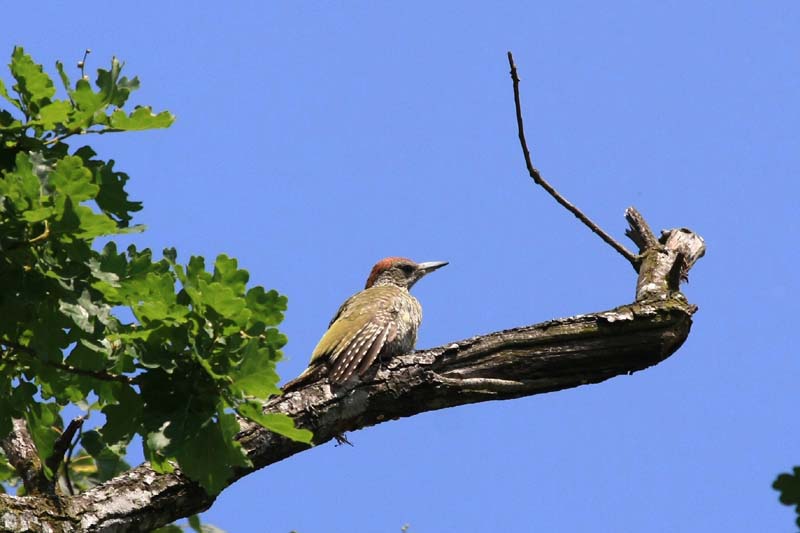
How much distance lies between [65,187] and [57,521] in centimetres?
169

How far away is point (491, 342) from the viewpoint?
5.75 metres

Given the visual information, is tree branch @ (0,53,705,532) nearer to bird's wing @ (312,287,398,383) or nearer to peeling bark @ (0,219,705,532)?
peeling bark @ (0,219,705,532)

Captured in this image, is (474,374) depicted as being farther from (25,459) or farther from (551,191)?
(25,459)

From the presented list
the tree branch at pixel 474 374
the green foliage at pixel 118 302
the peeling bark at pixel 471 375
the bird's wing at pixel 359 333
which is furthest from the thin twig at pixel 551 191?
the green foliage at pixel 118 302

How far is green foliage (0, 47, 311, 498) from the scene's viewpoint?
4078mm

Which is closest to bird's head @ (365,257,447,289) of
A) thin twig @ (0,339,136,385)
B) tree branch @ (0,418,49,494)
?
tree branch @ (0,418,49,494)

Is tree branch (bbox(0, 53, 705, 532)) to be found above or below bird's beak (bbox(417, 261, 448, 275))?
below

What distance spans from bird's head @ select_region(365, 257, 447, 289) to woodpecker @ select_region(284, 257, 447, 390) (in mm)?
986

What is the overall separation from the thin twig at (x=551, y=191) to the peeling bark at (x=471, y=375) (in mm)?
787

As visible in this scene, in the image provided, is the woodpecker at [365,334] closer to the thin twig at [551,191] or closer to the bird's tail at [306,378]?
the bird's tail at [306,378]

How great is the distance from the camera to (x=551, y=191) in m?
6.52

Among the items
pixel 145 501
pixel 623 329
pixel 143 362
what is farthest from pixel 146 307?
pixel 623 329

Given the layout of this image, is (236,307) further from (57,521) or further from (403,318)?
(403,318)

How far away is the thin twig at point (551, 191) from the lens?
5922mm
